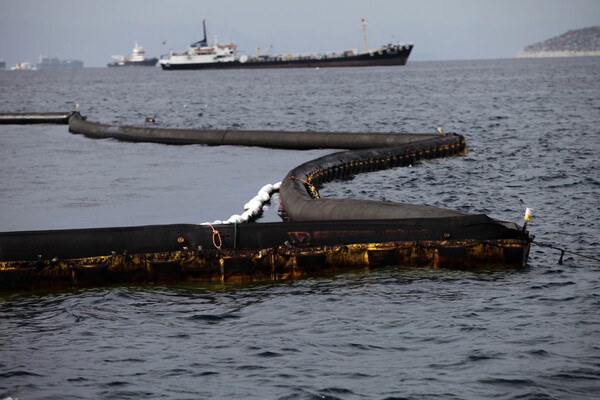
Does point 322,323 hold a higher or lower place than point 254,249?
lower

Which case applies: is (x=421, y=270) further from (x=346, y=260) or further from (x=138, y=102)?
(x=138, y=102)

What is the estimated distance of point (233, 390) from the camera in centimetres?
1462

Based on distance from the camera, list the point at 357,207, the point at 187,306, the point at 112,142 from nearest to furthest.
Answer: the point at 187,306
the point at 357,207
the point at 112,142

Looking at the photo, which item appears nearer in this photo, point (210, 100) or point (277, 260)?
point (277, 260)

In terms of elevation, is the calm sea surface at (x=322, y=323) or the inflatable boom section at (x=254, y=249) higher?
the inflatable boom section at (x=254, y=249)

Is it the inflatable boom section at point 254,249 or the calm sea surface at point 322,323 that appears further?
the inflatable boom section at point 254,249

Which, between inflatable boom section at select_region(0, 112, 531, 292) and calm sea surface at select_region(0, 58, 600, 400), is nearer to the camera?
calm sea surface at select_region(0, 58, 600, 400)

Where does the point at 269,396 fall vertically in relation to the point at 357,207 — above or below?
below

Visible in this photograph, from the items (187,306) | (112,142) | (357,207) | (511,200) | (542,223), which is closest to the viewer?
(187,306)

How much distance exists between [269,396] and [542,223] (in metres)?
16.7

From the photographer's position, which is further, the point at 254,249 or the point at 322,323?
the point at 254,249

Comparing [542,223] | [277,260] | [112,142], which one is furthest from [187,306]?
[112,142]

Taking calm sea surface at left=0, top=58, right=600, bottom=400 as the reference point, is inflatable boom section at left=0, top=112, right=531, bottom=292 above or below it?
above

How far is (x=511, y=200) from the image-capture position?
111 ft
